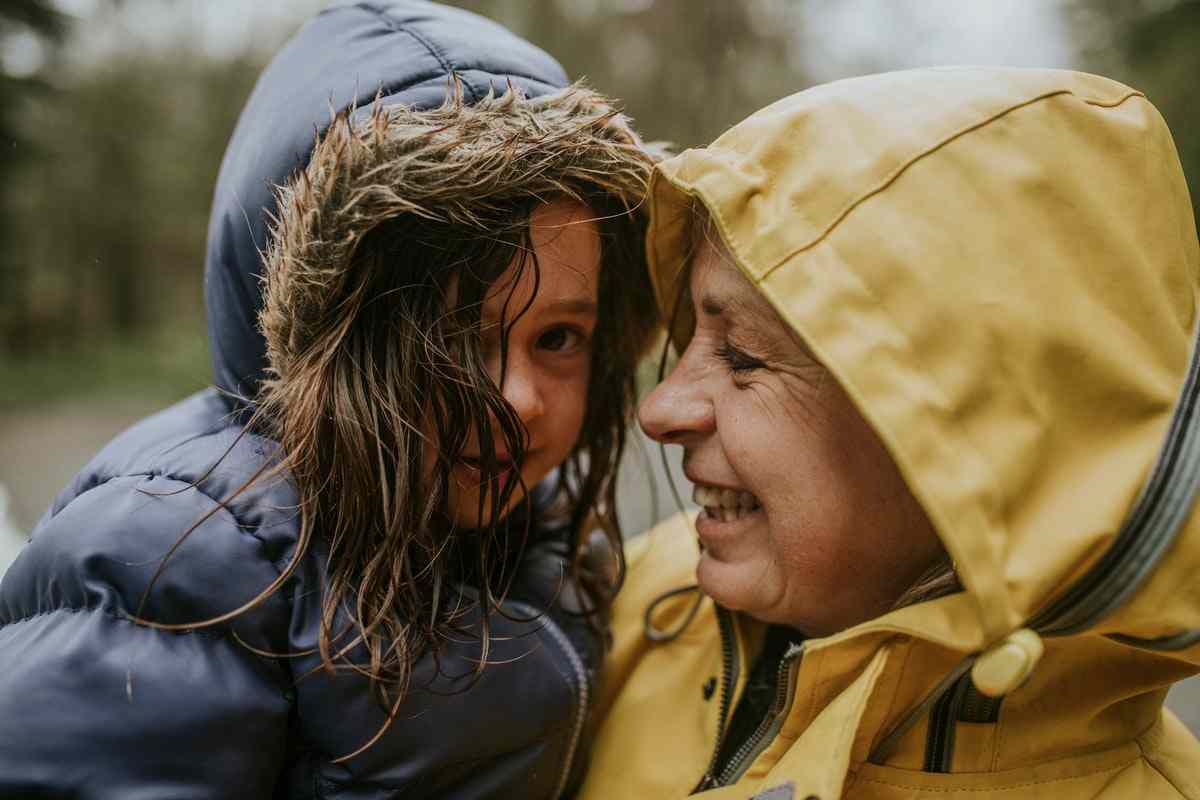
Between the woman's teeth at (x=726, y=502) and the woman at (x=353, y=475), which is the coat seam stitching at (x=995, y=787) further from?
the woman at (x=353, y=475)

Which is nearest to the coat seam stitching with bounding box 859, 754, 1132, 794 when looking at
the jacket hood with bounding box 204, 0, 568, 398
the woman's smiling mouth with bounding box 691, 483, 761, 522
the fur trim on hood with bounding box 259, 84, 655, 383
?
the woman's smiling mouth with bounding box 691, 483, 761, 522

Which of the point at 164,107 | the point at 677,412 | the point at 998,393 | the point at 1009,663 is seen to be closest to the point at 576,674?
the point at 677,412

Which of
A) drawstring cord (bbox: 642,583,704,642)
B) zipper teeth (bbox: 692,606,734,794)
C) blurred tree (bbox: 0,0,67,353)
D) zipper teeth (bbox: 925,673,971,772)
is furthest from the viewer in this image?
blurred tree (bbox: 0,0,67,353)

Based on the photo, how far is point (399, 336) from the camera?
1618 millimetres

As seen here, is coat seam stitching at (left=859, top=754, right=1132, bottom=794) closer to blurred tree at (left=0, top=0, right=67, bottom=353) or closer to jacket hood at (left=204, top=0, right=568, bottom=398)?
jacket hood at (left=204, top=0, right=568, bottom=398)

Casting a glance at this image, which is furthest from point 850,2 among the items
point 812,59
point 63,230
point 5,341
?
point 5,341

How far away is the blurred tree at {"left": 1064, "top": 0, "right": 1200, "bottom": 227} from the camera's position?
4.69 metres

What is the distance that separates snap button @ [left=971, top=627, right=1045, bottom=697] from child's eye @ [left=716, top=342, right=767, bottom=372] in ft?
1.88

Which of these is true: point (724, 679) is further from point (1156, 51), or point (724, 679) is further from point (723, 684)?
point (1156, 51)

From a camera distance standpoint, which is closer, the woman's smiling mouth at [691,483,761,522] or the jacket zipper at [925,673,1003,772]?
the jacket zipper at [925,673,1003,772]

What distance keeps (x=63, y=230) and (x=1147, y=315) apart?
12319 mm

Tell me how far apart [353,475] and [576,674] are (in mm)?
603

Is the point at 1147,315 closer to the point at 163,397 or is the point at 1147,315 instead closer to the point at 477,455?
the point at 477,455

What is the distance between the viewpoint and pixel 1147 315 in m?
1.38
